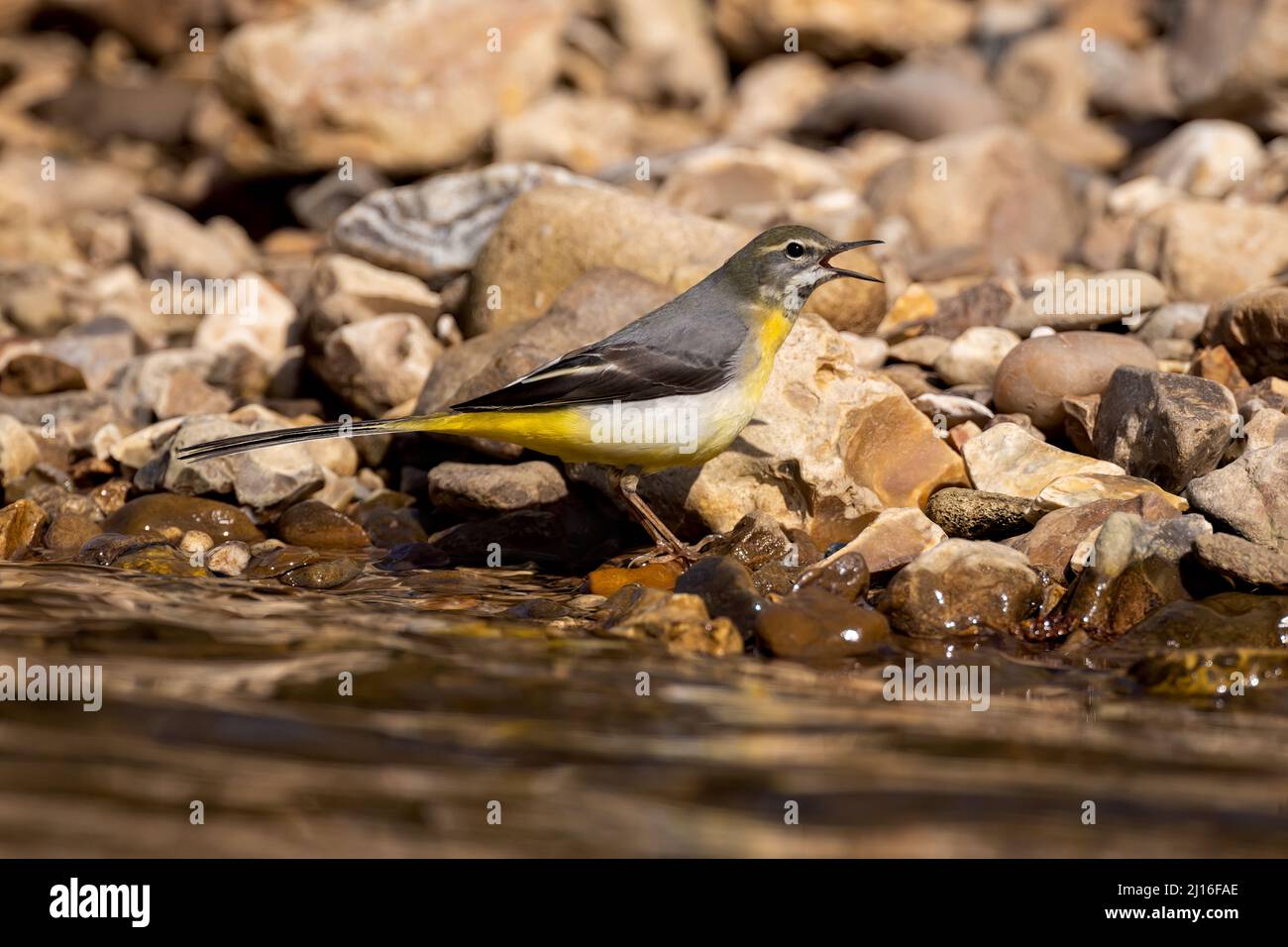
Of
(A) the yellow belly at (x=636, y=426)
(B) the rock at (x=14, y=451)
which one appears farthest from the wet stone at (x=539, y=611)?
(B) the rock at (x=14, y=451)

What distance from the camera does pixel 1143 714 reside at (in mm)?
5578

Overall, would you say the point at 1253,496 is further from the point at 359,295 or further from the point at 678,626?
the point at 359,295

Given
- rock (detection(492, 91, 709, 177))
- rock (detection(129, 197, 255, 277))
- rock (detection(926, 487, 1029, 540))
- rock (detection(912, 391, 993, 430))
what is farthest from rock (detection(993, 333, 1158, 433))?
rock (detection(129, 197, 255, 277))

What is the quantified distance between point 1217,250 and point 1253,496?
4595mm

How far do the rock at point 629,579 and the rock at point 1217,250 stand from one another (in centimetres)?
548

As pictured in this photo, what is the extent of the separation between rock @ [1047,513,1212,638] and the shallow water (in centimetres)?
57

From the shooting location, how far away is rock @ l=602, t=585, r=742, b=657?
643 centimetres

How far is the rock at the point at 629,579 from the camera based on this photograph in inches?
306

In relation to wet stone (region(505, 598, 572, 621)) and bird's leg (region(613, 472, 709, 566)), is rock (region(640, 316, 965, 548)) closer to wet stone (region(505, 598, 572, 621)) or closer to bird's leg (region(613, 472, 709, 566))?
bird's leg (region(613, 472, 709, 566))

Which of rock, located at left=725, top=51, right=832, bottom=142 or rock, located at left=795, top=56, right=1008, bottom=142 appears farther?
rock, located at left=725, top=51, right=832, bottom=142

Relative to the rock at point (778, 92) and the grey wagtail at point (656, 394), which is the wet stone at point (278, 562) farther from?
the rock at point (778, 92)

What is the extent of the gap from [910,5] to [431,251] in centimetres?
1073
